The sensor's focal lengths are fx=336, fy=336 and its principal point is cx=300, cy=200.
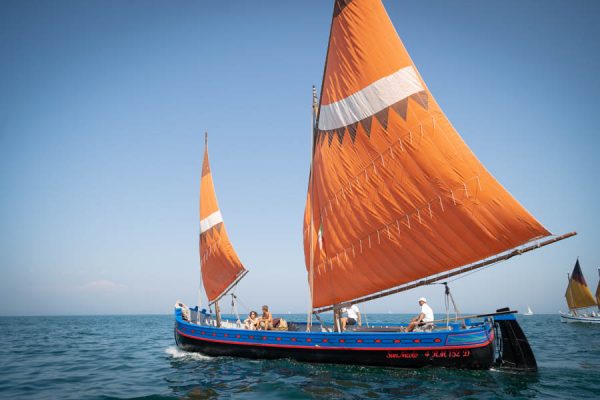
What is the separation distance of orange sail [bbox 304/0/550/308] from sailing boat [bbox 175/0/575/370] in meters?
0.04

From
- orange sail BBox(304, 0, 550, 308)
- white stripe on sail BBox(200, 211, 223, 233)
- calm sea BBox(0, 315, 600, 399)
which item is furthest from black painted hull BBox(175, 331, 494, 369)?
white stripe on sail BBox(200, 211, 223, 233)

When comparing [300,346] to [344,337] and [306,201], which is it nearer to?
[344,337]

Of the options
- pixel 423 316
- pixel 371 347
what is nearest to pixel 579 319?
pixel 423 316

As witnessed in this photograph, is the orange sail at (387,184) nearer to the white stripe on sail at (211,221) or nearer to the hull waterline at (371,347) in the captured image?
the hull waterline at (371,347)

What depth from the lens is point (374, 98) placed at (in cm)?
1374

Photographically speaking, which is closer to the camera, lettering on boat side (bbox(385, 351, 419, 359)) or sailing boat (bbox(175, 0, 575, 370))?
sailing boat (bbox(175, 0, 575, 370))

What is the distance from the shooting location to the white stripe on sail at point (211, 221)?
74.6 ft

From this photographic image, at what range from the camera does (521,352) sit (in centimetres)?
1222

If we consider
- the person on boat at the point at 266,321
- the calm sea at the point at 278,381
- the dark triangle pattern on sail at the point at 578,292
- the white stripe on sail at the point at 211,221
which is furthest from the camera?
the dark triangle pattern on sail at the point at 578,292

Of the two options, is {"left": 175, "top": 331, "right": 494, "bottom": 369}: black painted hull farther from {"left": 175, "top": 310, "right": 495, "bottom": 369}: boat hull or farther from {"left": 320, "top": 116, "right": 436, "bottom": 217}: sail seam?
{"left": 320, "top": 116, "right": 436, "bottom": 217}: sail seam

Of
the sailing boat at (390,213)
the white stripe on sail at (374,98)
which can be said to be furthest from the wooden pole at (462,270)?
the white stripe on sail at (374,98)

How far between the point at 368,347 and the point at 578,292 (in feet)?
185

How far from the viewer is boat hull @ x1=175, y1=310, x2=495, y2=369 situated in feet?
39.0

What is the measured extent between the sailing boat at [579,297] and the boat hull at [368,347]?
175ft
